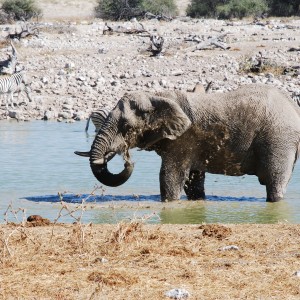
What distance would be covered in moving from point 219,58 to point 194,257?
22053mm

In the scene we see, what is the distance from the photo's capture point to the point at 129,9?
48500 mm

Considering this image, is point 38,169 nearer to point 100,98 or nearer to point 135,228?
point 135,228

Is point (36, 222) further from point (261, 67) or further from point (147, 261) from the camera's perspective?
point (261, 67)

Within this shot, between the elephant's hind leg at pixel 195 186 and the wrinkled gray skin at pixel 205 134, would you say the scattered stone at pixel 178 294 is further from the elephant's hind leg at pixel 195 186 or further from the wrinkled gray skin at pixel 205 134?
the elephant's hind leg at pixel 195 186

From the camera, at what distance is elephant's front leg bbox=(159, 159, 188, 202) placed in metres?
11.3

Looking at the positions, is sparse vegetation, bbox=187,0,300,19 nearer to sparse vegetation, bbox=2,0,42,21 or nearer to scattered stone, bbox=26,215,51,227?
sparse vegetation, bbox=2,0,42,21

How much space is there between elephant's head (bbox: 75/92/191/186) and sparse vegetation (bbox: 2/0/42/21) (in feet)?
128

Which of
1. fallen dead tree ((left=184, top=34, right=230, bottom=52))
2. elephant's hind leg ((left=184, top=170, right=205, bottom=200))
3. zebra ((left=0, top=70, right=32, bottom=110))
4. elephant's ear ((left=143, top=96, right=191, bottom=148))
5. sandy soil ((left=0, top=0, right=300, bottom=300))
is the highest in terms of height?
elephant's ear ((left=143, top=96, right=191, bottom=148))

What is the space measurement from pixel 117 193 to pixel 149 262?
212 inches

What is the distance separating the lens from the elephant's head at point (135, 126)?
431 inches

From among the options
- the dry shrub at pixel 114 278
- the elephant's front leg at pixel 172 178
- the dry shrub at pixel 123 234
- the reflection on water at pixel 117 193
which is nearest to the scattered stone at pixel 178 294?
the dry shrub at pixel 114 278

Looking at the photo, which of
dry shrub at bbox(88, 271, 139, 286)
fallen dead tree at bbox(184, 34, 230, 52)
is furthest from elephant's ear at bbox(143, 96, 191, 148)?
fallen dead tree at bbox(184, 34, 230, 52)

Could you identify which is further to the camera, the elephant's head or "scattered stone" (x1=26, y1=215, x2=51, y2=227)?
the elephant's head

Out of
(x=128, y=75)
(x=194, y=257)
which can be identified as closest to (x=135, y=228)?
(x=194, y=257)
